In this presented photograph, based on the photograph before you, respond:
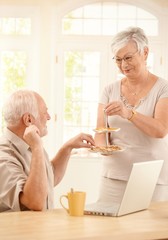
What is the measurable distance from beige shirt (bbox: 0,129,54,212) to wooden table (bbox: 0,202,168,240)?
138 millimetres

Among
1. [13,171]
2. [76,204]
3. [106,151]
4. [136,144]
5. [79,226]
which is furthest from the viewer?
[136,144]

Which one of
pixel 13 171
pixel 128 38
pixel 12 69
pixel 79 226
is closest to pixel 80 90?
pixel 12 69

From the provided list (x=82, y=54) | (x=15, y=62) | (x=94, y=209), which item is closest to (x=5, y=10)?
(x=15, y=62)

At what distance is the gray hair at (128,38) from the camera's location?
138 inches

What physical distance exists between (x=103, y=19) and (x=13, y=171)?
417 centimetres

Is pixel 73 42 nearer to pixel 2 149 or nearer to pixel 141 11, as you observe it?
pixel 141 11

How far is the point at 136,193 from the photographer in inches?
108

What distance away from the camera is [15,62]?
22.0 ft

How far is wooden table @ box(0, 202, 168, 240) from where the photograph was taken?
2242mm

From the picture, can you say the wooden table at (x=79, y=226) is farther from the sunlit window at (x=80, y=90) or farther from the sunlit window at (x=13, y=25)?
the sunlit window at (x=13, y=25)

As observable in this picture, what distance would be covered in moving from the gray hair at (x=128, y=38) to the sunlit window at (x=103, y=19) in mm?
3195

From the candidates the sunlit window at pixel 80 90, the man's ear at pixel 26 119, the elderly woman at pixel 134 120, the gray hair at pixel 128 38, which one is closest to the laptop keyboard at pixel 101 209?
the man's ear at pixel 26 119

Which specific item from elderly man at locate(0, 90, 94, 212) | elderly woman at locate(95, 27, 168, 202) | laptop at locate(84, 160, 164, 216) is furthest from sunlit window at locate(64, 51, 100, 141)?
laptop at locate(84, 160, 164, 216)

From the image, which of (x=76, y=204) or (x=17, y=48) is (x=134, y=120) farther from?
(x=17, y=48)
